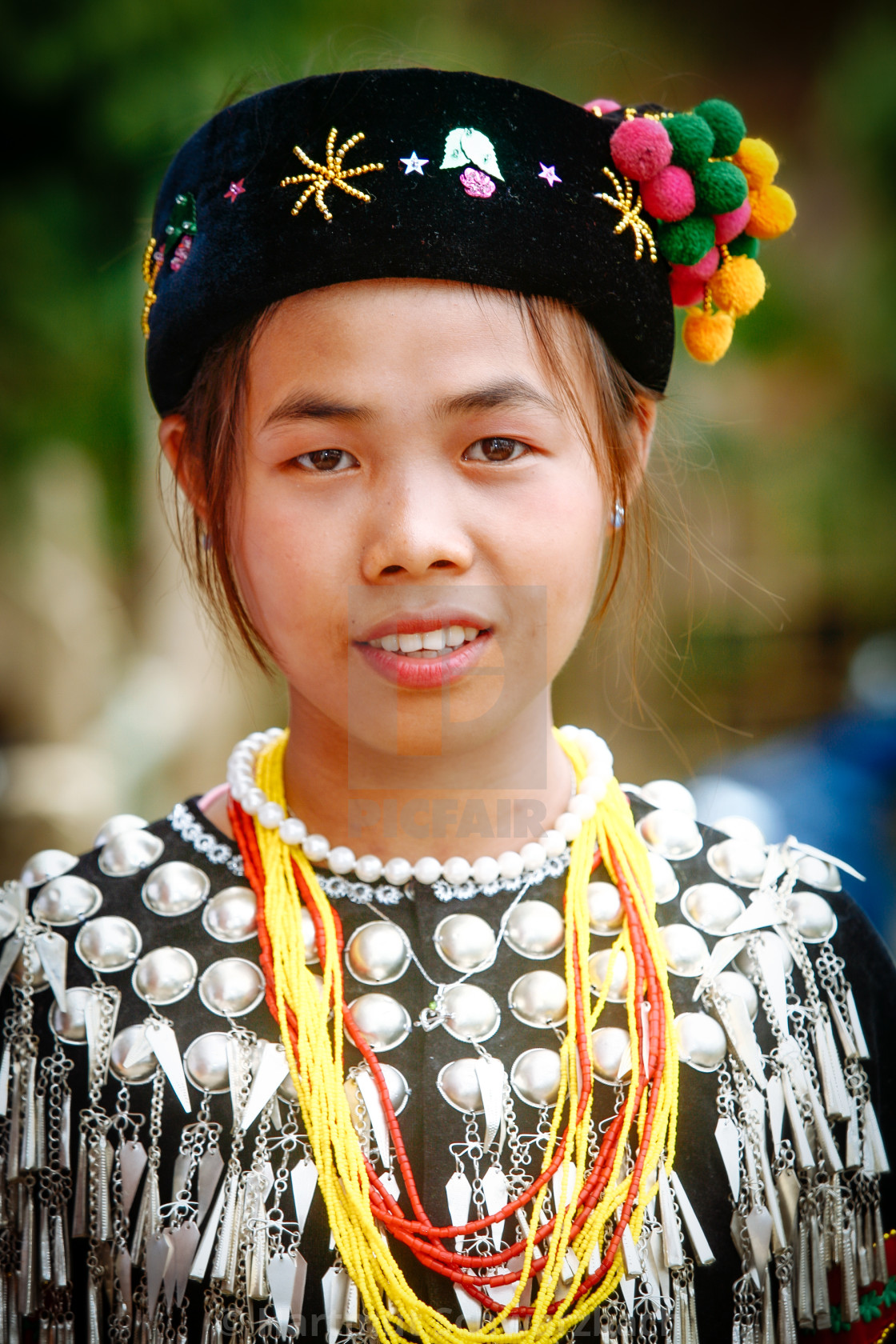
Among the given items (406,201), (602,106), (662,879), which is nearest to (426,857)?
(662,879)

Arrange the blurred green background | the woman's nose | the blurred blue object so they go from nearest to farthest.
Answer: the woman's nose
the blurred green background
the blurred blue object

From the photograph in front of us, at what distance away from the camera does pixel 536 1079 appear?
1.14m

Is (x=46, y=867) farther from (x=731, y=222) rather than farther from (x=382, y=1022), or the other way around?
(x=731, y=222)

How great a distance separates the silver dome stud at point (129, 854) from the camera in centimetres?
129

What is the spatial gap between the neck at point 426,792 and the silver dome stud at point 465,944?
0.28 feet

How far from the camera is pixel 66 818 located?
3748 mm

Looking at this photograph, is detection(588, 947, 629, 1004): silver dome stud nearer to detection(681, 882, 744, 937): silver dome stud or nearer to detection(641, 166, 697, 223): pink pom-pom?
detection(681, 882, 744, 937): silver dome stud

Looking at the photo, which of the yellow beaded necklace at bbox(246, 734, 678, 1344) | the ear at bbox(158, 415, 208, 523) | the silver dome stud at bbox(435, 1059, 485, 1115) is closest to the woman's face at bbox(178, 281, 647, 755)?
the ear at bbox(158, 415, 208, 523)

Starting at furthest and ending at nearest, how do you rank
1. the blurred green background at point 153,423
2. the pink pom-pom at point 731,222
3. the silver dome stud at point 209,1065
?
the blurred green background at point 153,423
the pink pom-pom at point 731,222
the silver dome stud at point 209,1065

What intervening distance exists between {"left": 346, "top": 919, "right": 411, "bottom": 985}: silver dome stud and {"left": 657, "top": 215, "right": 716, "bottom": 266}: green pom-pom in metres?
0.82

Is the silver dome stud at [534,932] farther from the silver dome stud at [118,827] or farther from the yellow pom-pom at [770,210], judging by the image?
the yellow pom-pom at [770,210]

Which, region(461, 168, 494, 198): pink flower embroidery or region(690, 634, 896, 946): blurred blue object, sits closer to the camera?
region(461, 168, 494, 198): pink flower embroidery

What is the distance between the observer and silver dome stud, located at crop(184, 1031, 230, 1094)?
1.14 m

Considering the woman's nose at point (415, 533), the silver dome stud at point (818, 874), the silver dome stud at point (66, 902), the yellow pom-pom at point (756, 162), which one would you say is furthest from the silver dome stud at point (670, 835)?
the yellow pom-pom at point (756, 162)
